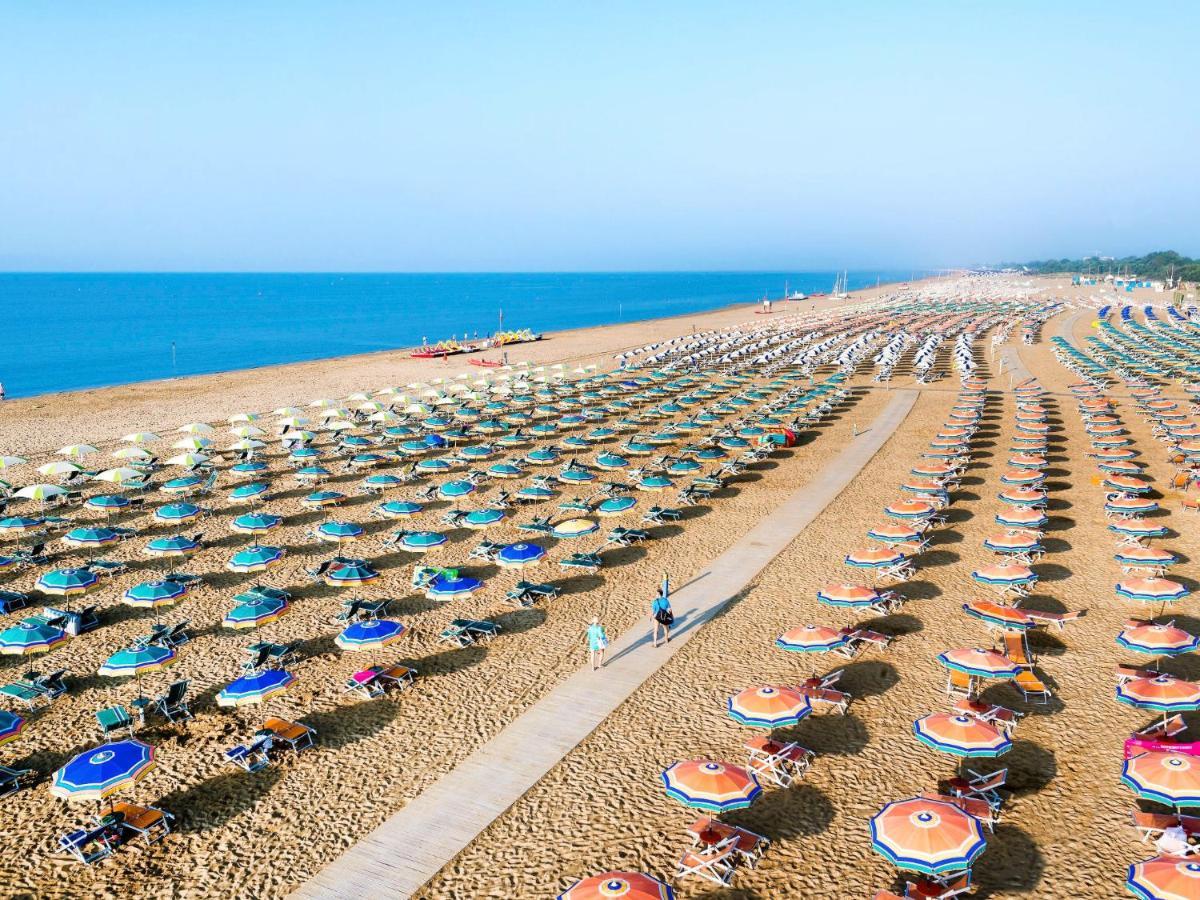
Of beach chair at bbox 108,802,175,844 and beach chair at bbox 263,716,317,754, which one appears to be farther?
beach chair at bbox 263,716,317,754

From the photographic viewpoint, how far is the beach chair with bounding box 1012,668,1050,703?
1340 cm

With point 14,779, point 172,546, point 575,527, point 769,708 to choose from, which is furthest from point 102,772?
point 575,527

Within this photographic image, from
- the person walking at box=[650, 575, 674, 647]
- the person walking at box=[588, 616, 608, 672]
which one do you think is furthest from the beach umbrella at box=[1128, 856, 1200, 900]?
the person walking at box=[650, 575, 674, 647]

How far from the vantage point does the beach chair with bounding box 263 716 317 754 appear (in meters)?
12.3

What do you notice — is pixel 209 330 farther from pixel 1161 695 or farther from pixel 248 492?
pixel 1161 695

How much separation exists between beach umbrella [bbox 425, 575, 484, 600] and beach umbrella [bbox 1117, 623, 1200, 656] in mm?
12253

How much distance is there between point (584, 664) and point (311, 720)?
4.84 metres

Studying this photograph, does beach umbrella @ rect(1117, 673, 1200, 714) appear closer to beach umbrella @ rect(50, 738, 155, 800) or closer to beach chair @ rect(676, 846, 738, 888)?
beach chair @ rect(676, 846, 738, 888)

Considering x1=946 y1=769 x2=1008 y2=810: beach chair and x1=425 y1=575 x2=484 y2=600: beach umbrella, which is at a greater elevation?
x1=425 y1=575 x2=484 y2=600: beach umbrella

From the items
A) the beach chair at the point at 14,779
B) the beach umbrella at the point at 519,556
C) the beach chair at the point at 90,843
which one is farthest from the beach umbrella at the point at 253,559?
the beach chair at the point at 90,843

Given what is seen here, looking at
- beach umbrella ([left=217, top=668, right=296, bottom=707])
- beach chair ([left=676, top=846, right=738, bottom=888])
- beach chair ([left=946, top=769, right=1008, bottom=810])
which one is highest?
beach umbrella ([left=217, top=668, right=296, bottom=707])

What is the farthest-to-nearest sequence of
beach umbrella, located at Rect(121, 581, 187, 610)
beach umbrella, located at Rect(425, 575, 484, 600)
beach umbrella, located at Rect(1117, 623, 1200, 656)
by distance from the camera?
beach umbrella, located at Rect(425, 575, 484, 600) < beach umbrella, located at Rect(121, 581, 187, 610) < beach umbrella, located at Rect(1117, 623, 1200, 656)

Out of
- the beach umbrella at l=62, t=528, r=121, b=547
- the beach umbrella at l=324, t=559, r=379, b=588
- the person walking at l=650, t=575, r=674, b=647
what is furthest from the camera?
the beach umbrella at l=62, t=528, r=121, b=547

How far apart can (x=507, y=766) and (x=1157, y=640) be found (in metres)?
11.1
